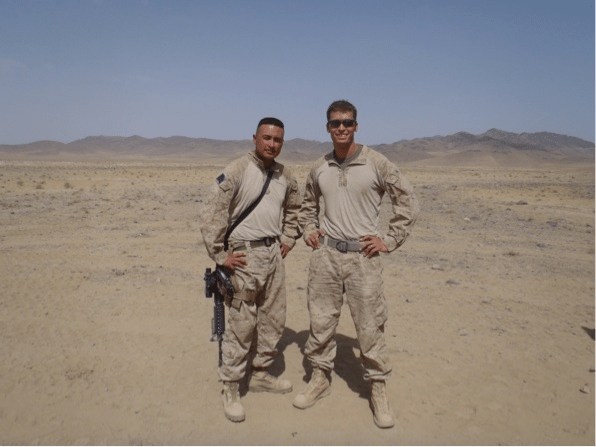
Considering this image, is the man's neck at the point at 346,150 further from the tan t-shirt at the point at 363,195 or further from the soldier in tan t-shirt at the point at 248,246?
the soldier in tan t-shirt at the point at 248,246

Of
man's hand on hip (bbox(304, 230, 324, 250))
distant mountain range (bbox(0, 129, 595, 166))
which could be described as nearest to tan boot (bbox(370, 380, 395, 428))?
man's hand on hip (bbox(304, 230, 324, 250))

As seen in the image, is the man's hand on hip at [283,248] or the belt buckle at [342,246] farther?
the man's hand on hip at [283,248]

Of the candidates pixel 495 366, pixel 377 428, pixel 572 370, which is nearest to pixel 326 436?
pixel 377 428

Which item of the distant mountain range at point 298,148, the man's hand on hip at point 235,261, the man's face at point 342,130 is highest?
the distant mountain range at point 298,148

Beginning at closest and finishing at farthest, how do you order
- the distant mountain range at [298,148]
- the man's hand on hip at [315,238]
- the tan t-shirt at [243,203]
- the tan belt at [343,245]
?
the tan t-shirt at [243,203] < the tan belt at [343,245] < the man's hand on hip at [315,238] < the distant mountain range at [298,148]

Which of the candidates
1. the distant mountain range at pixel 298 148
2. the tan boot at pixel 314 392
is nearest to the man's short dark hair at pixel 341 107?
the tan boot at pixel 314 392

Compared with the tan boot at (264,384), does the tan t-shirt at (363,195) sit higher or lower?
higher

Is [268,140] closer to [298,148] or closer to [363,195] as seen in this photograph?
[363,195]

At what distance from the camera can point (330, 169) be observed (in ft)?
11.6

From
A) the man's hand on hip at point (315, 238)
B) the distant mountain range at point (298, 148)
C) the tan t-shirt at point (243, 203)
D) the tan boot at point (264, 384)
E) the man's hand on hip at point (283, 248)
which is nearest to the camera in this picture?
the tan t-shirt at point (243, 203)

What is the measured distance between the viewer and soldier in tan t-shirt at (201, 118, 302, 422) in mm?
3414

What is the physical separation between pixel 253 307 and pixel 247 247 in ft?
1.69

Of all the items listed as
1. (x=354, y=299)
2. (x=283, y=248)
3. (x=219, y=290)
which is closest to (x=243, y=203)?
(x=283, y=248)

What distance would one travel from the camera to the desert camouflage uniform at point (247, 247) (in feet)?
11.1
